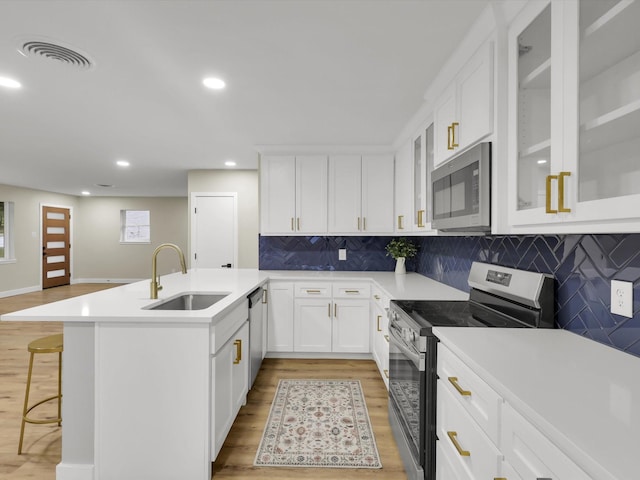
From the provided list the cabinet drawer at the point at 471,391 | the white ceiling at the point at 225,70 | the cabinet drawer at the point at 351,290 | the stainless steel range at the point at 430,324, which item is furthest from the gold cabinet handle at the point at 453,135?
the cabinet drawer at the point at 351,290

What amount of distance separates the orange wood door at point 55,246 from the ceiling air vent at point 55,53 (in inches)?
307

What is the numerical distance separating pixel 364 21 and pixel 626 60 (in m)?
1.06

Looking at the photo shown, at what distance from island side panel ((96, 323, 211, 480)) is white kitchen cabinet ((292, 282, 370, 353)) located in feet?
5.71

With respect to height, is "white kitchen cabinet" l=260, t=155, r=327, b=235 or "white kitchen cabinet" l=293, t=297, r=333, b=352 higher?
"white kitchen cabinet" l=260, t=155, r=327, b=235

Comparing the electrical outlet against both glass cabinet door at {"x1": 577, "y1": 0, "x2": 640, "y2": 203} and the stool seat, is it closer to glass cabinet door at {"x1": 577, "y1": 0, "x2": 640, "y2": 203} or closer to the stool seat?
glass cabinet door at {"x1": 577, "y1": 0, "x2": 640, "y2": 203}

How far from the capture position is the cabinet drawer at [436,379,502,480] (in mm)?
1024

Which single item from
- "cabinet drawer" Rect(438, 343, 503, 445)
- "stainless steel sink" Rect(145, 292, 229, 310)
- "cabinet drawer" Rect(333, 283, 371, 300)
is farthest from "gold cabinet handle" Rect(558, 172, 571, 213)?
"cabinet drawer" Rect(333, 283, 371, 300)

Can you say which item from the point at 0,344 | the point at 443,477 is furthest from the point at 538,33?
the point at 0,344

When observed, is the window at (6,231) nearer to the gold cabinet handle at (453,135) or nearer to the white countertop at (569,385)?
the gold cabinet handle at (453,135)

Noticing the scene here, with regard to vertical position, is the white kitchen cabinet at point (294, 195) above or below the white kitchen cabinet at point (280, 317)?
above

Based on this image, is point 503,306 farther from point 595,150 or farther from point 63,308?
point 63,308

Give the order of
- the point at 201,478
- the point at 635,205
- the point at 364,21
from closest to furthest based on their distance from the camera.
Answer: the point at 635,205
the point at 364,21
the point at 201,478

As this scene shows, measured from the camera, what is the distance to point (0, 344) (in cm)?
393

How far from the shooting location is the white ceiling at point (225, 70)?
1514mm
